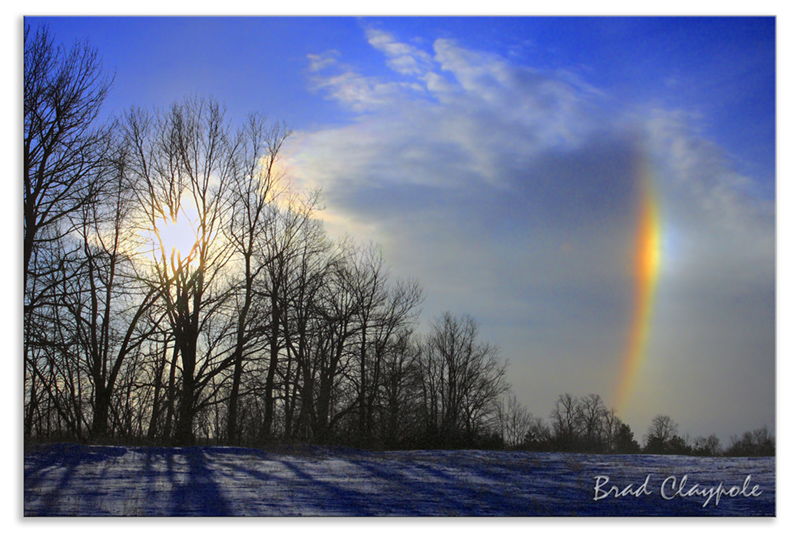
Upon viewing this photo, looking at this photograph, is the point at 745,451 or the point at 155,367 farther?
the point at 155,367

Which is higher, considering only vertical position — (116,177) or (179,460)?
(116,177)

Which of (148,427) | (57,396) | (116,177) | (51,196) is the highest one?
(116,177)

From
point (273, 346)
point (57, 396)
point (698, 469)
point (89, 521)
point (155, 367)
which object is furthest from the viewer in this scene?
point (273, 346)

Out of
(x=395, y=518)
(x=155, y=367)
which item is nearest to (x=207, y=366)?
(x=155, y=367)

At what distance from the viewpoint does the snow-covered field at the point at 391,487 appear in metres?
8.24

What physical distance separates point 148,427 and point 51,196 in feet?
22.5

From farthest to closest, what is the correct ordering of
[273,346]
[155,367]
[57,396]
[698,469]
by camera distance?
1. [273,346]
2. [155,367]
3. [57,396]
4. [698,469]

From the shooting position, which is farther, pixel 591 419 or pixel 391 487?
pixel 591 419

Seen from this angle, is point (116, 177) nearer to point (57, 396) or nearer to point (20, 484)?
point (57, 396)

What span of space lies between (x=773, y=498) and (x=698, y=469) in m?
1.07

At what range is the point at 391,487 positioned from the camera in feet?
29.0

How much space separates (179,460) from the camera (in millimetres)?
10164

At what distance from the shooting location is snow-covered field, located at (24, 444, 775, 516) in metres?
8.24

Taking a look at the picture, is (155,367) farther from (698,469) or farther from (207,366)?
(698,469)
